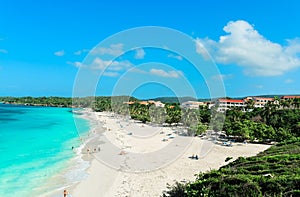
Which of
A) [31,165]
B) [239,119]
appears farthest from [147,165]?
[239,119]

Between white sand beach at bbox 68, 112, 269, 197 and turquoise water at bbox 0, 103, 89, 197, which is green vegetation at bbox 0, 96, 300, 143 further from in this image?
turquoise water at bbox 0, 103, 89, 197

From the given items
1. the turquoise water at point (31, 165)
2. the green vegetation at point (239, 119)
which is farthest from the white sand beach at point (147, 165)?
the green vegetation at point (239, 119)

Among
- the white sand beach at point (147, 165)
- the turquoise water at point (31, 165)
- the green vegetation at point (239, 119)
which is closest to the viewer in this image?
the white sand beach at point (147, 165)

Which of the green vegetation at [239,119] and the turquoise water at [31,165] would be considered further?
the green vegetation at [239,119]

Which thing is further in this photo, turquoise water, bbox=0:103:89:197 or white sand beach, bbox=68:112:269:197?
turquoise water, bbox=0:103:89:197

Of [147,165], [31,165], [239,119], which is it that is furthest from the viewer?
[239,119]

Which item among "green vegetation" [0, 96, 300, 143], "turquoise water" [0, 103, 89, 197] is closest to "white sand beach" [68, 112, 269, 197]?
"turquoise water" [0, 103, 89, 197]

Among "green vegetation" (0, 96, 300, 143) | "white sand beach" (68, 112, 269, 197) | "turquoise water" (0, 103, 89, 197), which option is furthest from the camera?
"green vegetation" (0, 96, 300, 143)

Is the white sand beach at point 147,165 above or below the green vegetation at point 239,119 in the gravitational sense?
below

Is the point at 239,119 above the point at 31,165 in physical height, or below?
above

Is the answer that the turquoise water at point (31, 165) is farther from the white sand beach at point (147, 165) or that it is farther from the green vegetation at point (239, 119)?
the green vegetation at point (239, 119)

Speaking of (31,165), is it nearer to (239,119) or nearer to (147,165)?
(147,165)

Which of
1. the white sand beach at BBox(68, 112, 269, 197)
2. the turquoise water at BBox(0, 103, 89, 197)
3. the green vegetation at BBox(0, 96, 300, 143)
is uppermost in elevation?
the green vegetation at BBox(0, 96, 300, 143)
